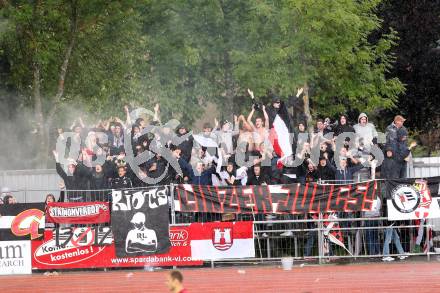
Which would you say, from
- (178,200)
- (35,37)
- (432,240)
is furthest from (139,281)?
(35,37)

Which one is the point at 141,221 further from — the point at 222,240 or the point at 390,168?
the point at 390,168

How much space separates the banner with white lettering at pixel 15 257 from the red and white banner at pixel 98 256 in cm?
14

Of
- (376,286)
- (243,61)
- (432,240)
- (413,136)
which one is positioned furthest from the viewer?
(413,136)

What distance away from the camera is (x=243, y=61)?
34156 millimetres

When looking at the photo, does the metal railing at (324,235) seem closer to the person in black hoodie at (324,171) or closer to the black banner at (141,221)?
the black banner at (141,221)

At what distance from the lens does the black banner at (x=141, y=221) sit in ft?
75.5

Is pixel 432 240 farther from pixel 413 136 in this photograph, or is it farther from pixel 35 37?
pixel 413 136

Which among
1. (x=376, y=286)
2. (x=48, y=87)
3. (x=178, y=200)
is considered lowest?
(x=376, y=286)

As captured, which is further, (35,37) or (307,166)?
(35,37)

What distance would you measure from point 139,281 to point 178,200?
242 centimetres

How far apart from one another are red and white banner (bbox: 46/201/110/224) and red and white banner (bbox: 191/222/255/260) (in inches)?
83.2

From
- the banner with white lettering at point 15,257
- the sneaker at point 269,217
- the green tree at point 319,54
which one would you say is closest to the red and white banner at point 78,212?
the banner with white lettering at point 15,257

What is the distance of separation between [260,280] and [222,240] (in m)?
2.30

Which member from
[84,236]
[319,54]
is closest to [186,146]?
[84,236]
